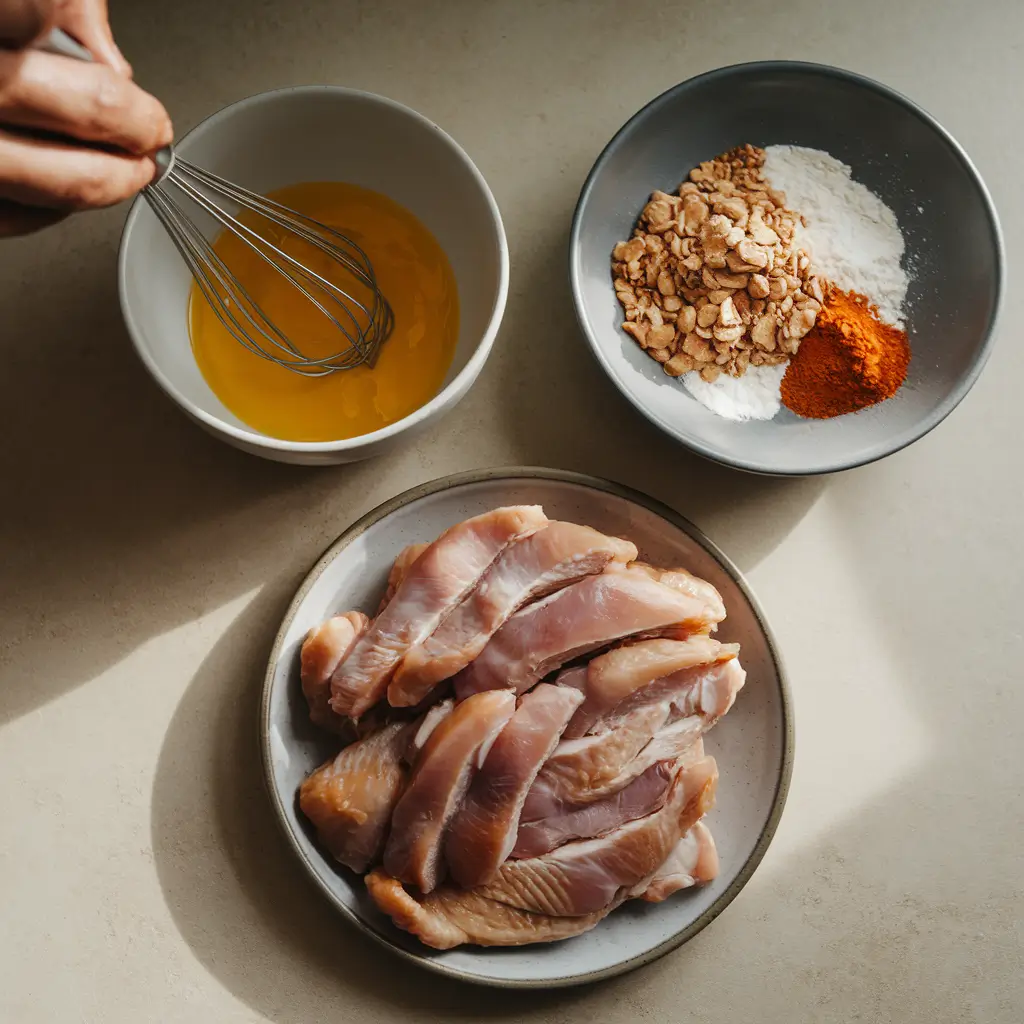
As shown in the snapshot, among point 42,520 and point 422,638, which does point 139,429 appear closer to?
point 42,520

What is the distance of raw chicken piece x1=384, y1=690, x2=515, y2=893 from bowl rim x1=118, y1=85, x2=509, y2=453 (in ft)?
1.17

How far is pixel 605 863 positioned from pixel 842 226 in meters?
0.94

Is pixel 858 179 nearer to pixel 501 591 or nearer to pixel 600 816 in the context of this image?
pixel 501 591

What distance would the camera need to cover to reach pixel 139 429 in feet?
4.69

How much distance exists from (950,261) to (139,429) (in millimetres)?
1213

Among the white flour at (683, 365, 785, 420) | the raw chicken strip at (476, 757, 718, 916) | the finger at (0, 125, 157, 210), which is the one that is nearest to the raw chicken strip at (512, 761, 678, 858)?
the raw chicken strip at (476, 757, 718, 916)

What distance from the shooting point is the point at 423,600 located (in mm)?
1231

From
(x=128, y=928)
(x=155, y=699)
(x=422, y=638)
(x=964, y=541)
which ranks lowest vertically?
(x=128, y=928)

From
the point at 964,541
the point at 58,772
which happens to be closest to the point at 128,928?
the point at 58,772

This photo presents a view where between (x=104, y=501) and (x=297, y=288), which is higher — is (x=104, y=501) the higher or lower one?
the lower one

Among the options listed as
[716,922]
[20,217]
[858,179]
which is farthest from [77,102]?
Result: [716,922]

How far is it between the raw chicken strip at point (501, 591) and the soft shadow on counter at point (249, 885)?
0.28 m

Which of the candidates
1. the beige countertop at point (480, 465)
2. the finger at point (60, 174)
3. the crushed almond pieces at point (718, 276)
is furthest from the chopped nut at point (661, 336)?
the finger at point (60, 174)

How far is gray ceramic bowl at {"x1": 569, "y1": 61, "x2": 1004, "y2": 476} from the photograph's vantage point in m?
1.35
